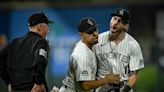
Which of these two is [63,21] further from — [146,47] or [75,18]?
[146,47]

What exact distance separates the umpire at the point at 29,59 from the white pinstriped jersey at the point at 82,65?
39 centimetres

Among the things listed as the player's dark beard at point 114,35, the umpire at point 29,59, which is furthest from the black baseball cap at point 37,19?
the player's dark beard at point 114,35

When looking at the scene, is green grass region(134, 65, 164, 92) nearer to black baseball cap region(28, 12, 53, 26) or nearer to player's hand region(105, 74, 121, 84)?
player's hand region(105, 74, 121, 84)

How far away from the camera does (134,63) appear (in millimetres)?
9422

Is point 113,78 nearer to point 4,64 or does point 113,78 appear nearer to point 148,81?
point 4,64

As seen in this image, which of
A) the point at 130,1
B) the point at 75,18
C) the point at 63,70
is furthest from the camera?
the point at 130,1

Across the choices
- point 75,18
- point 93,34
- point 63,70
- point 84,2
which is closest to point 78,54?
point 93,34

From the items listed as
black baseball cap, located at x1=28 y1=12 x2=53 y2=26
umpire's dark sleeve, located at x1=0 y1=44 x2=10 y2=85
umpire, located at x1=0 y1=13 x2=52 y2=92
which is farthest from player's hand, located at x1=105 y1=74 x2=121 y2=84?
umpire's dark sleeve, located at x1=0 y1=44 x2=10 y2=85

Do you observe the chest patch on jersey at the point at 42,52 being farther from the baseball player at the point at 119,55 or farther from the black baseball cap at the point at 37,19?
the baseball player at the point at 119,55

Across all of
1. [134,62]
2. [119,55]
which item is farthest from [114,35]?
[134,62]

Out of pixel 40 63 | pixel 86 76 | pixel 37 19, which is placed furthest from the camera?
pixel 37 19

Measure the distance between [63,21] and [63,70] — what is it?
8.37 feet

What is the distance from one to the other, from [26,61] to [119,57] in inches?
50.1

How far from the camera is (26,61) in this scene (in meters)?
9.08
